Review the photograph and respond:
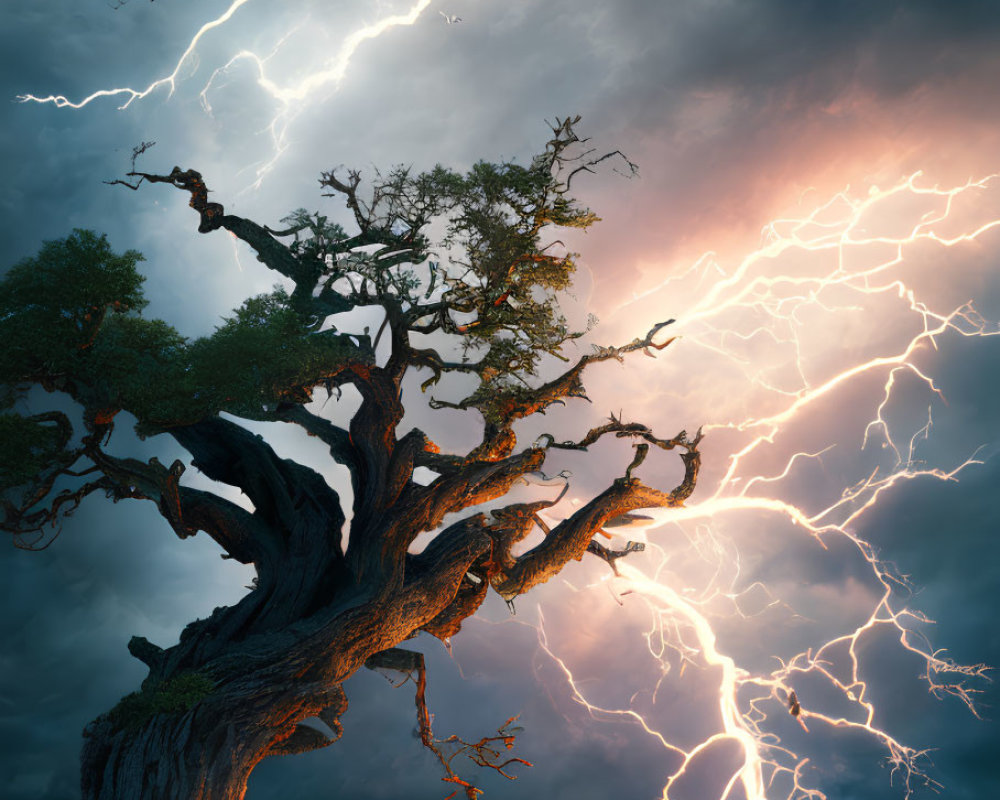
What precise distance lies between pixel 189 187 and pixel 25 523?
498 cm

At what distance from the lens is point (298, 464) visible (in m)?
8.23

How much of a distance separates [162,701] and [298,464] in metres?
3.39

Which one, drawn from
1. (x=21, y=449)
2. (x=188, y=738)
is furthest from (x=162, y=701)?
(x=21, y=449)

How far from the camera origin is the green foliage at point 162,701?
18.3 feet

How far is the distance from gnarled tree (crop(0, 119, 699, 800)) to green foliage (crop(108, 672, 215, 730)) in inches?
0.9

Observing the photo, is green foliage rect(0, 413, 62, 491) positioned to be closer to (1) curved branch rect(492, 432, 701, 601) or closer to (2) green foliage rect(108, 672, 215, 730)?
(2) green foliage rect(108, 672, 215, 730)

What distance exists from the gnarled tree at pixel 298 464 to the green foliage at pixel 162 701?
0.02 meters

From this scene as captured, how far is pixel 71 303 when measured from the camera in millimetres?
6312

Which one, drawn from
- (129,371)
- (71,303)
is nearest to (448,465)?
(129,371)

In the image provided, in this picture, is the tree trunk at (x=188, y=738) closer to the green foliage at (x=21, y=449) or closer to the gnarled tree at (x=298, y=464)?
the gnarled tree at (x=298, y=464)

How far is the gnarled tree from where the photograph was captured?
6020 mm

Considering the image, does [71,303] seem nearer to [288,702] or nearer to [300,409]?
[300,409]

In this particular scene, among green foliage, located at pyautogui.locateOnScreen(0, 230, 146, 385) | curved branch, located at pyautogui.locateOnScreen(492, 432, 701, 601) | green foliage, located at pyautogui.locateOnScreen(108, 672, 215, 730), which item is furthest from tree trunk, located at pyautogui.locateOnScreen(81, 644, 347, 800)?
green foliage, located at pyautogui.locateOnScreen(0, 230, 146, 385)

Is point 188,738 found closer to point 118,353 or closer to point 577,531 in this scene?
point 118,353
